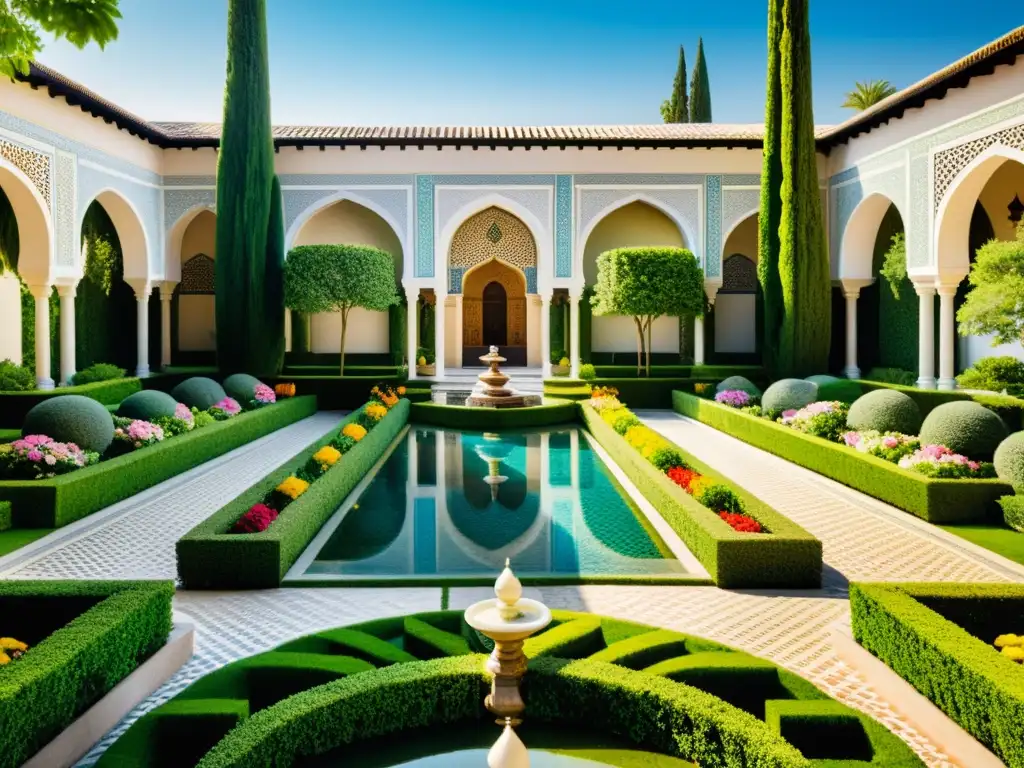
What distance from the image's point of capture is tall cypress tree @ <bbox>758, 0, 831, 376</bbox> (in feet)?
53.3

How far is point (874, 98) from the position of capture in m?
31.4

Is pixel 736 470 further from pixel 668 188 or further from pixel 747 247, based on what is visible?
pixel 747 247

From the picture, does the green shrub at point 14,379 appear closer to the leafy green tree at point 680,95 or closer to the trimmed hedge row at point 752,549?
the trimmed hedge row at point 752,549

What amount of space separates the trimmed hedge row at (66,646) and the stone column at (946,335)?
13.8 m

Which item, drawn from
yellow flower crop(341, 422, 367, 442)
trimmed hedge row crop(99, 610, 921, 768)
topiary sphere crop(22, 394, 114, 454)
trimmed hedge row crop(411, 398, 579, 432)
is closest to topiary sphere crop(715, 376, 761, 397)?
trimmed hedge row crop(411, 398, 579, 432)

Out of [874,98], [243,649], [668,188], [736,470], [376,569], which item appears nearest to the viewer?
[243,649]

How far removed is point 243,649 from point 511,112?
2490cm

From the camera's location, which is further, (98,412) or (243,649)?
(98,412)

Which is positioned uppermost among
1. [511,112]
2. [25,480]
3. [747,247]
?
[511,112]

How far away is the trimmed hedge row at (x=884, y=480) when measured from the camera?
781cm

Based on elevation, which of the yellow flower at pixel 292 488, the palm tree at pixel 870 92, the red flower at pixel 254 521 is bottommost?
the red flower at pixel 254 521

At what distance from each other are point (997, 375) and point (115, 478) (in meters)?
11.8

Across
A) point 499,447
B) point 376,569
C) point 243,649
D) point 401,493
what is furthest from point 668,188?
point 243,649

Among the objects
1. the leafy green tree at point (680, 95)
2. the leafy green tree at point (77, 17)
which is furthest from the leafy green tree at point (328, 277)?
the leafy green tree at point (680, 95)
